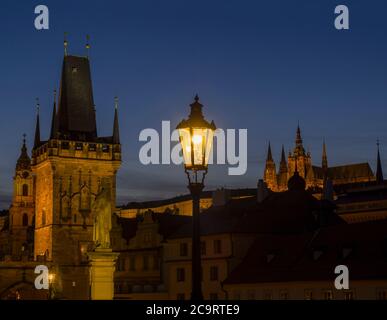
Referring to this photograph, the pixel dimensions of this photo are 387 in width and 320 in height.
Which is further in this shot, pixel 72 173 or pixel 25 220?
pixel 25 220

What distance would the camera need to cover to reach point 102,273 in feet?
92.4

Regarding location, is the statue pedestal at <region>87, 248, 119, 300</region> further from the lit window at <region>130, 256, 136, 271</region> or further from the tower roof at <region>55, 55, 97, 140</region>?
the tower roof at <region>55, 55, 97, 140</region>

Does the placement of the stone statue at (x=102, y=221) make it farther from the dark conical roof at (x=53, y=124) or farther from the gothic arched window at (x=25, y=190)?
the gothic arched window at (x=25, y=190)

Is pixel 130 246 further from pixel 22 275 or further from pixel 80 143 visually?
pixel 80 143

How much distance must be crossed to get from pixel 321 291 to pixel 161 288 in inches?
815

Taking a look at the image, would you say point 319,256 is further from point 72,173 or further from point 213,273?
point 72,173

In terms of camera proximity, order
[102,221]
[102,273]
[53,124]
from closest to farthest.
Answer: [102,273], [102,221], [53,124]

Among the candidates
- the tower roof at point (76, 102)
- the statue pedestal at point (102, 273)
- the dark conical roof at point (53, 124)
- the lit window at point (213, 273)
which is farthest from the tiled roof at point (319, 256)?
the tower roof at point (76, 102)

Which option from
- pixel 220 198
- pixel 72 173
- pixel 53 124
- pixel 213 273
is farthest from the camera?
pixel 53 124

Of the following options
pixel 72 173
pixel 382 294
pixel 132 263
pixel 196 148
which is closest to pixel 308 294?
pixel 382 294

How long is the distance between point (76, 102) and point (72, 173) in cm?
837

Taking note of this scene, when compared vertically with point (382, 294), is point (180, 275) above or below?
above

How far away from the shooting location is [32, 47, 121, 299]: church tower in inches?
3743

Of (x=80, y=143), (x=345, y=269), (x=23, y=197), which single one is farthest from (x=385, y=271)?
(x=23, y=197)
